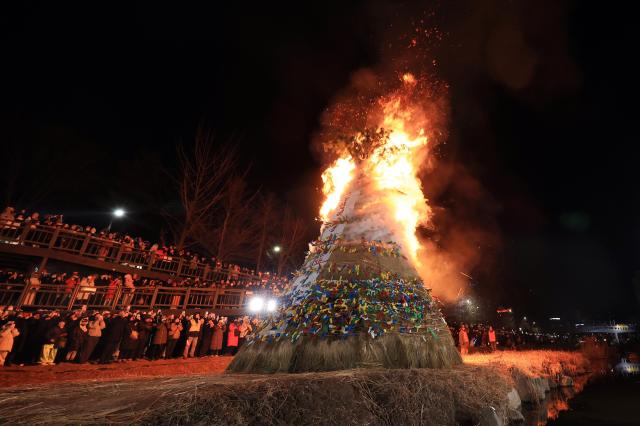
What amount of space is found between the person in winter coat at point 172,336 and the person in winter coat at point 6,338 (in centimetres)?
482

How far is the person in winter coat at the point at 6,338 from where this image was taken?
9727mm

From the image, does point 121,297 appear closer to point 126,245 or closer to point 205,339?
point 126,245

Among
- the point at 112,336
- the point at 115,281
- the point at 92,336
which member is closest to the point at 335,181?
the point at 112,336

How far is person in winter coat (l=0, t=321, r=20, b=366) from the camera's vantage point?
9.73 metres

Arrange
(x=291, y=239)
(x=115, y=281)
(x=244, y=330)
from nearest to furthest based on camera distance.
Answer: (x=244, y=330) → (x=115, y=281) → (x=291, y=239)

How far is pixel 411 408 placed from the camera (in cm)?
483

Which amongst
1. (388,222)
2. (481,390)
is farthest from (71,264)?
(481,390)

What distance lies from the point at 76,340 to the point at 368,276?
10.1m

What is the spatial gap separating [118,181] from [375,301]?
28139 mm

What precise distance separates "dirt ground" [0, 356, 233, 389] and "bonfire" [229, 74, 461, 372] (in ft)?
8.68

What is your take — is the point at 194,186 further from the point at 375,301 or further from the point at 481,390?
the point at 481,390

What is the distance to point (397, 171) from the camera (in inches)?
470

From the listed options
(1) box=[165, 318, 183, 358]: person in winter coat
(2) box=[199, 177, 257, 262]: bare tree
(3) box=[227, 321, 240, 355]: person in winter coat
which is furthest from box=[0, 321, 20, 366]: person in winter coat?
(2) box=[199, 177, 257, 262]: bare tree

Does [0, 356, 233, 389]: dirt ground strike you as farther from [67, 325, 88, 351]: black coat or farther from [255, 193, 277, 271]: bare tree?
[255, 193, 277, 271]: bare tree
